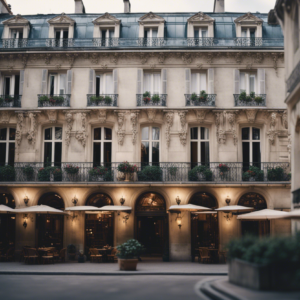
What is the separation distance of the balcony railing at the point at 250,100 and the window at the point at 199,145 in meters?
2.56

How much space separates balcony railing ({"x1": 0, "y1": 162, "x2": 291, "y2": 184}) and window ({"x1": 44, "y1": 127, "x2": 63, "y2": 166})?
96 centimetres

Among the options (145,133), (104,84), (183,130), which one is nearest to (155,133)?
(145,133)

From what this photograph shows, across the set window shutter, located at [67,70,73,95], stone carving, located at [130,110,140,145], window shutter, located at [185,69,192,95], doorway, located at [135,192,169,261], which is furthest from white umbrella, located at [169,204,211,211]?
window shutter, located at [67,70,73,95]

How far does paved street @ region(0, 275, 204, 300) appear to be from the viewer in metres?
12.2

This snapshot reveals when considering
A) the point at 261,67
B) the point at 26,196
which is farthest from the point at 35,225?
the point at 261,67

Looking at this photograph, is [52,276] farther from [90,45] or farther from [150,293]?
[90,45]

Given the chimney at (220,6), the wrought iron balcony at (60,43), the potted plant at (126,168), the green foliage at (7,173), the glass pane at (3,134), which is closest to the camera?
the potted plant at (126,168)

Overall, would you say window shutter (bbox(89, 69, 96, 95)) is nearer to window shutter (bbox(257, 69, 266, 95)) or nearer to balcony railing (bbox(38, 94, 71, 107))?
balcony railing (bbox(38, 94, 71, 107))

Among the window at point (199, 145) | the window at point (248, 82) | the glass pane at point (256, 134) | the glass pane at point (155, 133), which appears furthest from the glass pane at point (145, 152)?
the window at point (248, 82)

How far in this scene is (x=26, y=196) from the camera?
26.0 meters

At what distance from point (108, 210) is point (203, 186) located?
5703 millimetres

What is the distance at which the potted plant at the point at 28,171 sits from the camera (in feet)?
84.5

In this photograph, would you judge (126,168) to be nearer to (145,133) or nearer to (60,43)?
(145,133)

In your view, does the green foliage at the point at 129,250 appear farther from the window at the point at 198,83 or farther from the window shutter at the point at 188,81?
the window at the point at 198,83
